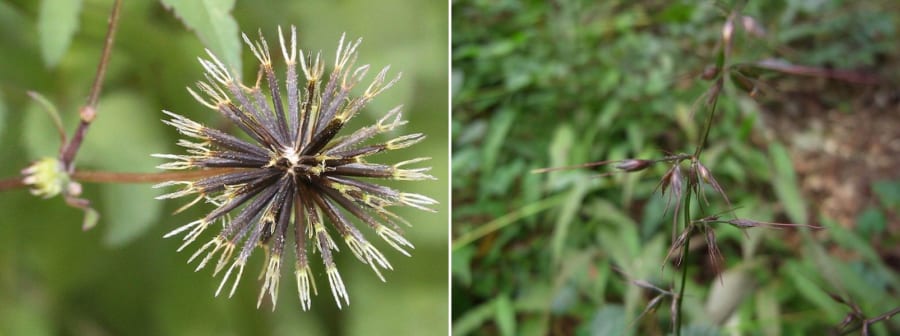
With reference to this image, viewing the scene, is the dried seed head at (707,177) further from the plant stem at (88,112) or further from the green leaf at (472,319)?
the green leaf at (472,319)

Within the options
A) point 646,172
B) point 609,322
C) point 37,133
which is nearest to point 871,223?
point 646,172

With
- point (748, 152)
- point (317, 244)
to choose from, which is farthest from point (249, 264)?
point (748, 152)

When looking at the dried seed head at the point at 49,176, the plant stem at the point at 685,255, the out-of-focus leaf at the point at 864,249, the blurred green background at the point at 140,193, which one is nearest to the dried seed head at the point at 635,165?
the plant stem at the point at 685,255

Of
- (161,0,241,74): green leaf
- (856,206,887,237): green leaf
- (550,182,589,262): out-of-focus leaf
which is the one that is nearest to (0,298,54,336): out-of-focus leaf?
(161,0,241,74): green leaf

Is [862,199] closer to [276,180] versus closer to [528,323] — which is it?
[528,323]

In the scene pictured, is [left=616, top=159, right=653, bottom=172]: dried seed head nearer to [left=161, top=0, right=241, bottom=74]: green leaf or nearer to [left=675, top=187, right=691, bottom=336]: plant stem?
[left=675, top=187, right=691, bottom=336]: plant stem

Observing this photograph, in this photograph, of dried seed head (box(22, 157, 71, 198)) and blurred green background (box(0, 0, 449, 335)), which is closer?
dried seed head (box(22, 157, 71, 198))

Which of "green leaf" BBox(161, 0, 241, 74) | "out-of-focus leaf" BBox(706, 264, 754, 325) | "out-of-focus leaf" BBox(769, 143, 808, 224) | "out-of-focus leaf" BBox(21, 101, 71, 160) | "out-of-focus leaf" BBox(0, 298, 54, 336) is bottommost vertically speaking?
"out-of-focus leaf" BBox(706, 264, 754, 325)
